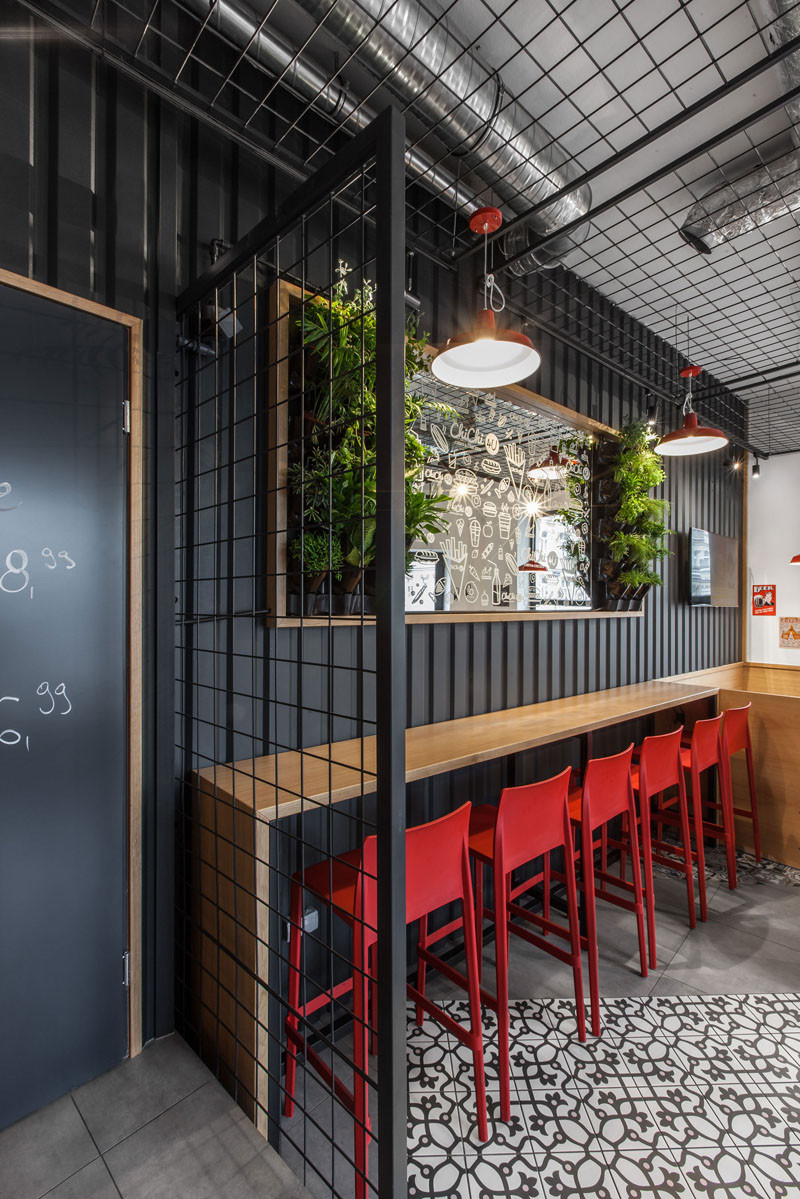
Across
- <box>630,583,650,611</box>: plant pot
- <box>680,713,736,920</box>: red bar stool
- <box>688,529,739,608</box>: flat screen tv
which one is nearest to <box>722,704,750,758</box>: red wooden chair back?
<box>680,713,736,920</box>: red bar stool

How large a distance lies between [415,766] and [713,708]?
290cm

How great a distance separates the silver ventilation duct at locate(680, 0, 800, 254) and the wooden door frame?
2.50 meters

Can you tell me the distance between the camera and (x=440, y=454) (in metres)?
2.63

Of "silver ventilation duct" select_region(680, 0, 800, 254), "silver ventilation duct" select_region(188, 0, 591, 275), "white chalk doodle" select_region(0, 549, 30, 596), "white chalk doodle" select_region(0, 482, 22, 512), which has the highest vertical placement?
"silver ventilation duct" select_region(680, 0, 800, 254)

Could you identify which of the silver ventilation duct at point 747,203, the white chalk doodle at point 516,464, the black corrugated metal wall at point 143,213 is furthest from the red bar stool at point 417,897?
the silver ventilation duct at point 747,203

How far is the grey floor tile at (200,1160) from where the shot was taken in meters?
1.25

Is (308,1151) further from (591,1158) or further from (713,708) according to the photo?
(713,708)

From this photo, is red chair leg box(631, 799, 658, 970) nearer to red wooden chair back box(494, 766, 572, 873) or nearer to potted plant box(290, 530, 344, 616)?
red wooden chair back box(494, 766, 572, 873)

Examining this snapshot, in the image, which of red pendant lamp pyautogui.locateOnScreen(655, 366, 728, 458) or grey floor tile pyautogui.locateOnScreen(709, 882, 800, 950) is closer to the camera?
grey floor tile pyautogui.locateOnScreen(709, 882, 800, 950)

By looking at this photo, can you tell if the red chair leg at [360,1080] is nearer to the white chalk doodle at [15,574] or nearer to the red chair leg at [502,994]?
the red chair leg at [502,994]

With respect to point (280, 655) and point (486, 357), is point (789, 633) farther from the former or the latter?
point (280, 655)

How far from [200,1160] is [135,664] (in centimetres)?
121

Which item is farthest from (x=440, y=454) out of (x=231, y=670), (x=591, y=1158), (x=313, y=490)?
(x=591, y=1158)

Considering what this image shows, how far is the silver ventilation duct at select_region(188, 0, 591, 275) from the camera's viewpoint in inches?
67.4
